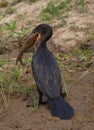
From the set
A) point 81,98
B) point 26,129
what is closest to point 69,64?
point 81,98

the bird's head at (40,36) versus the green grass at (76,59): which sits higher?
the bird's head at (40,36)

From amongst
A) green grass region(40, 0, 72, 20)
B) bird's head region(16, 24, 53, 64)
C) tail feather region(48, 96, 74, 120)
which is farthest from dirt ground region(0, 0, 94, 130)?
green grass region(40, 0, 72, 20)

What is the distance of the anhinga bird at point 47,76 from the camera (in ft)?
18.1

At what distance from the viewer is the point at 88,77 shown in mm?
6566

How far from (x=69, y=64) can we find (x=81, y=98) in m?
1.29

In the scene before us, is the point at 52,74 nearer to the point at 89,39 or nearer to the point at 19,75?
the point at 19,75

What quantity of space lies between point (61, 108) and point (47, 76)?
531mm

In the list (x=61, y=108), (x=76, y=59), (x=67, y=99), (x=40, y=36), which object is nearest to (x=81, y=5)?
(x=76, y=59)

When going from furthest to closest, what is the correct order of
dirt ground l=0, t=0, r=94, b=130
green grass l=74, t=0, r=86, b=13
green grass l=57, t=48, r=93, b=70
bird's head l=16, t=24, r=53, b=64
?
green grass l=74, t=0, r=86, b=13, green grass l=57, t=48, r=93, b=70, bird's head l=16, t=24, r=53, b=64, dirt ground l=0, t=0, r=94, b=130

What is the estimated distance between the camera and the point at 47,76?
19.0ft

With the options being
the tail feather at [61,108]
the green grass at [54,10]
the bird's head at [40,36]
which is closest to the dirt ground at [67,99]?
the tail feather at [61,108]

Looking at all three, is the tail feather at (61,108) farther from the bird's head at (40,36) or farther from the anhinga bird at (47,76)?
the bird's head at (40,36)

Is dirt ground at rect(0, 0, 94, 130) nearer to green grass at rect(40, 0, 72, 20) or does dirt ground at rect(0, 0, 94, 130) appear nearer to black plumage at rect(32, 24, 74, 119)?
black plumage at rect(32, 24, 74, 119)

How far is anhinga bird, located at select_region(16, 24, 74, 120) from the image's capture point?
18.1 ft
